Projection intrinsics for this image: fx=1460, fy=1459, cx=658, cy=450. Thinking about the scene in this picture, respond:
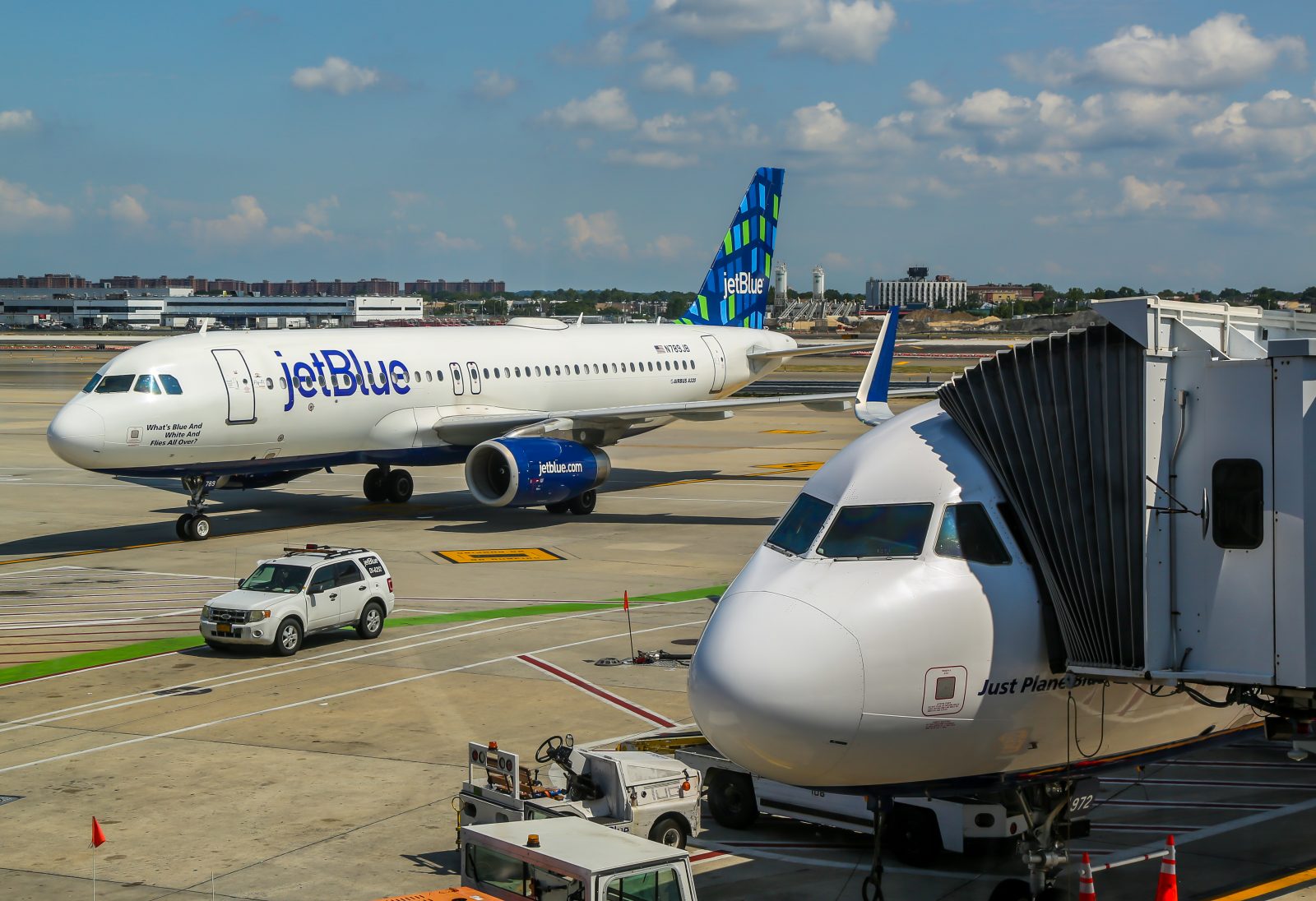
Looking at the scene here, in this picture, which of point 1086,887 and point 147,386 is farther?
point 147,386

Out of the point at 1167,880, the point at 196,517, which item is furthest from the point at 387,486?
the point at 1167,880

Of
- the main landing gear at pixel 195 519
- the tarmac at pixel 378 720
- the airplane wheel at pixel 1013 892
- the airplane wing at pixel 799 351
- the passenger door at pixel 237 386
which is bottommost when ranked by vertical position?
the tarmac at pixel 378 720

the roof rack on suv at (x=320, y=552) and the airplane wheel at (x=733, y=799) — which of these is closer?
the airplane wheel at (x=733, y=799)

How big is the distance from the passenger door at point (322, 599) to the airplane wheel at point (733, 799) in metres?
11.8

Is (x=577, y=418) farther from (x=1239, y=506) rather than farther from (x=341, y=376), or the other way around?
(x=1239, y=506)

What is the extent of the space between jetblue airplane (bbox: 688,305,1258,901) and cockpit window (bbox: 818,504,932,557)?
1 centimetres

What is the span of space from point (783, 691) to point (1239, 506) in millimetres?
4166

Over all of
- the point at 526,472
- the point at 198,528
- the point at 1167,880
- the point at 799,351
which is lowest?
the point at 1167,880

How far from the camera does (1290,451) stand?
12.0 meters

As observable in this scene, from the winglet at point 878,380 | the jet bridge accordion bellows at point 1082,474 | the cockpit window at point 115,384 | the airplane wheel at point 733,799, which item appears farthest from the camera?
the cockpit window at point 115,384

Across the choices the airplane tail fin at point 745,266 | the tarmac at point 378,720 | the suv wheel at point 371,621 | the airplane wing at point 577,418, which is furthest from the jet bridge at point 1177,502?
the airplane tail fin at point 745,266

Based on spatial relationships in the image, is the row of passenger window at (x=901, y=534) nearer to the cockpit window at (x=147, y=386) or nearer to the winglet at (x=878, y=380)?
the winglet at (x=878, y=380)

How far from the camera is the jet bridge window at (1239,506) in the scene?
12.0m

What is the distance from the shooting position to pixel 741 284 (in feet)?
182
